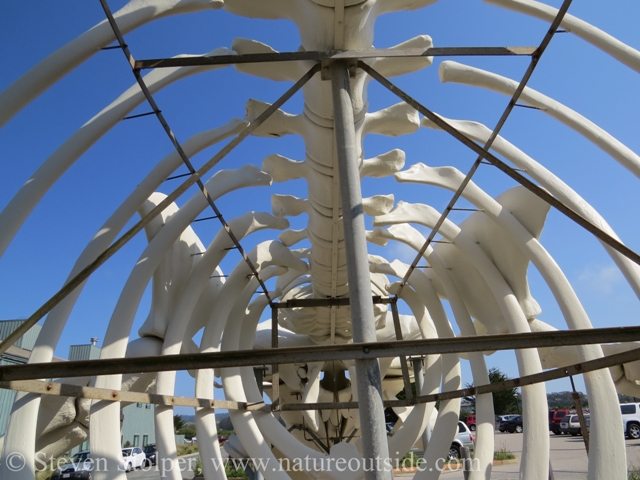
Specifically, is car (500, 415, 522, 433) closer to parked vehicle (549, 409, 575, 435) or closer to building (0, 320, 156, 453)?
parked vehicle (549, 409, 575, 435)

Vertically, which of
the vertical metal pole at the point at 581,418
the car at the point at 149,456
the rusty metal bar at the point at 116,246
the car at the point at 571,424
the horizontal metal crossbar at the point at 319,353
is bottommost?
the car at the point at 149,456

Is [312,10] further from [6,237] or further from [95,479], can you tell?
[95,479]

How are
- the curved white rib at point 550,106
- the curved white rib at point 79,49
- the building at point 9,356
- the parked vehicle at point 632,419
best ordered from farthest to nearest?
the parked vehicle at point 632,419, the building at point 9,356, the curved white rib at point 550,106, the curved white rib at point 79,49

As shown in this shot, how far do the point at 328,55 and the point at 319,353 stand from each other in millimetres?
2885

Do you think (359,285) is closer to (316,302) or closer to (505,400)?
(316,302)

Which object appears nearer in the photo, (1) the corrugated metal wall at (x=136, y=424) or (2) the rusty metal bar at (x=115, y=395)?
(2) the rusty metal bar at (x=115, y=395)

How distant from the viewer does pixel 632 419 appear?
24203 mm

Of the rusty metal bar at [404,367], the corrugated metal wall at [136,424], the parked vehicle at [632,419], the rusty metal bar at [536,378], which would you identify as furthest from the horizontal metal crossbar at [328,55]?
the corrugated metal wall at [136,424]

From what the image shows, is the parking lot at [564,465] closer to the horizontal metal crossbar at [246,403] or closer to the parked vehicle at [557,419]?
the parked vehicle at [557,419]

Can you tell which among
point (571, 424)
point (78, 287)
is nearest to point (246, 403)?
point (78, 287)

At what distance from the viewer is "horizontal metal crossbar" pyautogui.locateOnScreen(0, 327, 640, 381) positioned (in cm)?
404

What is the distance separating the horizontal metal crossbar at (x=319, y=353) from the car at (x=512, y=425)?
36.2 m

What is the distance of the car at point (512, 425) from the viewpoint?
36438mm

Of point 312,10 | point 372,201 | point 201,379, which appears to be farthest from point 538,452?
point 312,10
